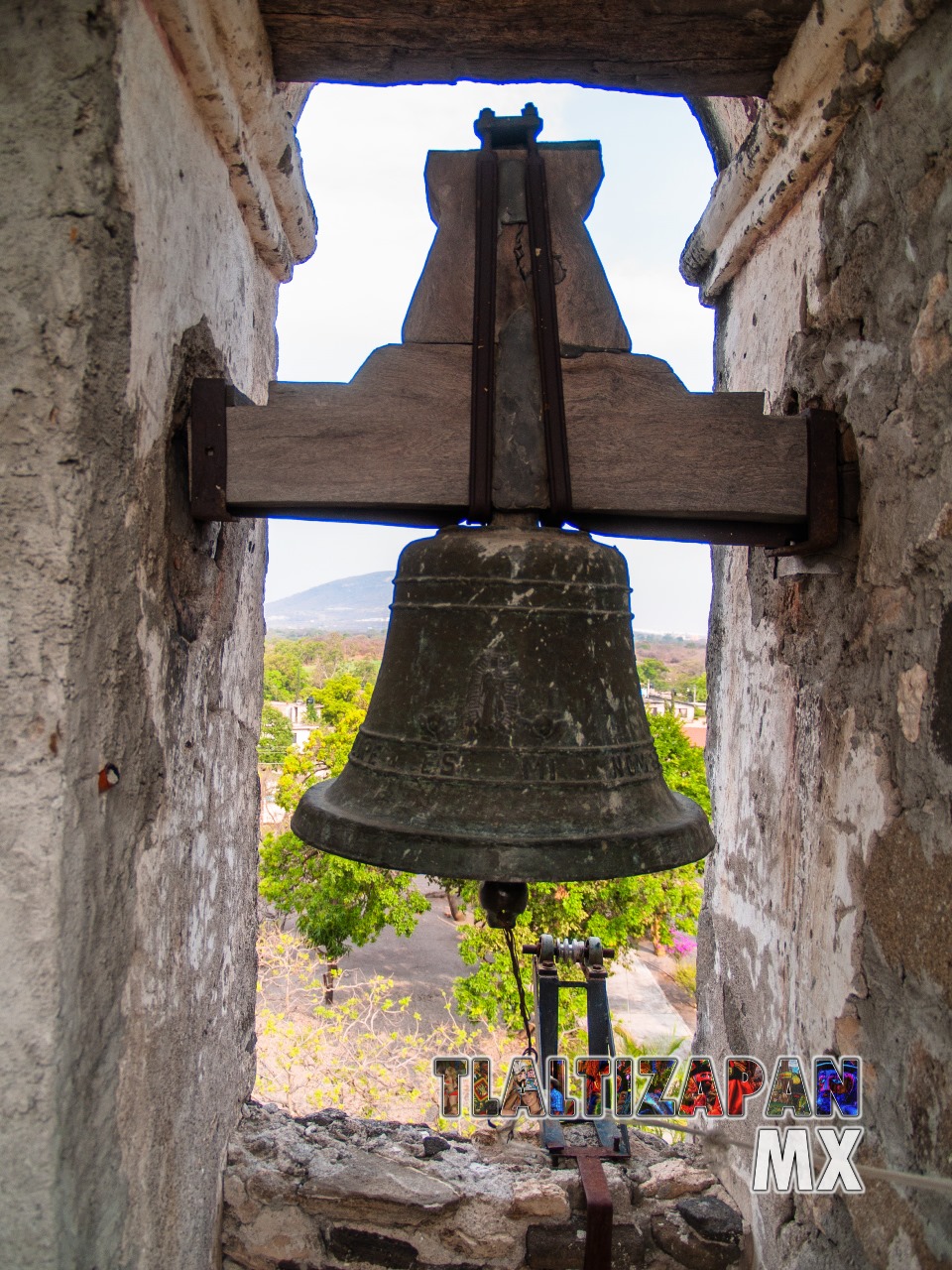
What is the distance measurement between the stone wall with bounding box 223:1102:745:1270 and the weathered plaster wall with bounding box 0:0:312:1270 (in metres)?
0.35

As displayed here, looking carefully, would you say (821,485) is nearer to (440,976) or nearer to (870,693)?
(870,693)

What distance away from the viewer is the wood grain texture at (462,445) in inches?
48.8

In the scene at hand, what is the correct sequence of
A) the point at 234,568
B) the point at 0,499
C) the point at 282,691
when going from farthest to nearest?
the point at 282,691
the point at 234,568
the point at 0,499

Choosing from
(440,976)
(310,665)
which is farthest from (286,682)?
(440,976)

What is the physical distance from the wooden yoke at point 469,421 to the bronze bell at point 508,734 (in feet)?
0.41

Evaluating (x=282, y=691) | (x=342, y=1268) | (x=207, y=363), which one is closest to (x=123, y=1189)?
(x=342, y=1268)

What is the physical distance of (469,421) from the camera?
3.99 ft

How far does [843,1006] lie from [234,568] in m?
1.24

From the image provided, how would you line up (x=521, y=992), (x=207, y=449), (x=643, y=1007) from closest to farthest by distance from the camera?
(x=207, y=449) → (x=521, y=992) → (x=643, y=1007)

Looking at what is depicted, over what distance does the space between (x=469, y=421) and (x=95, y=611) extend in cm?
54

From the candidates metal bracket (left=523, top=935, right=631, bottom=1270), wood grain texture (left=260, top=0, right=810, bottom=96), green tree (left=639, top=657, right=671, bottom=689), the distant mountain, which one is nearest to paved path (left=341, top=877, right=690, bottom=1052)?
metal bracket (left=523, top=935, right=631, bottom=1270)

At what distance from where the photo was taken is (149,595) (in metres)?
1.16

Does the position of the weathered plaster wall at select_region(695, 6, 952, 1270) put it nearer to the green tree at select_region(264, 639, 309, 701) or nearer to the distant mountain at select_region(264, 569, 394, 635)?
the green tree at select_region(264, 639, 309, 701)

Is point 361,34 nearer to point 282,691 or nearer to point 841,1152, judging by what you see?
point 841,1152
